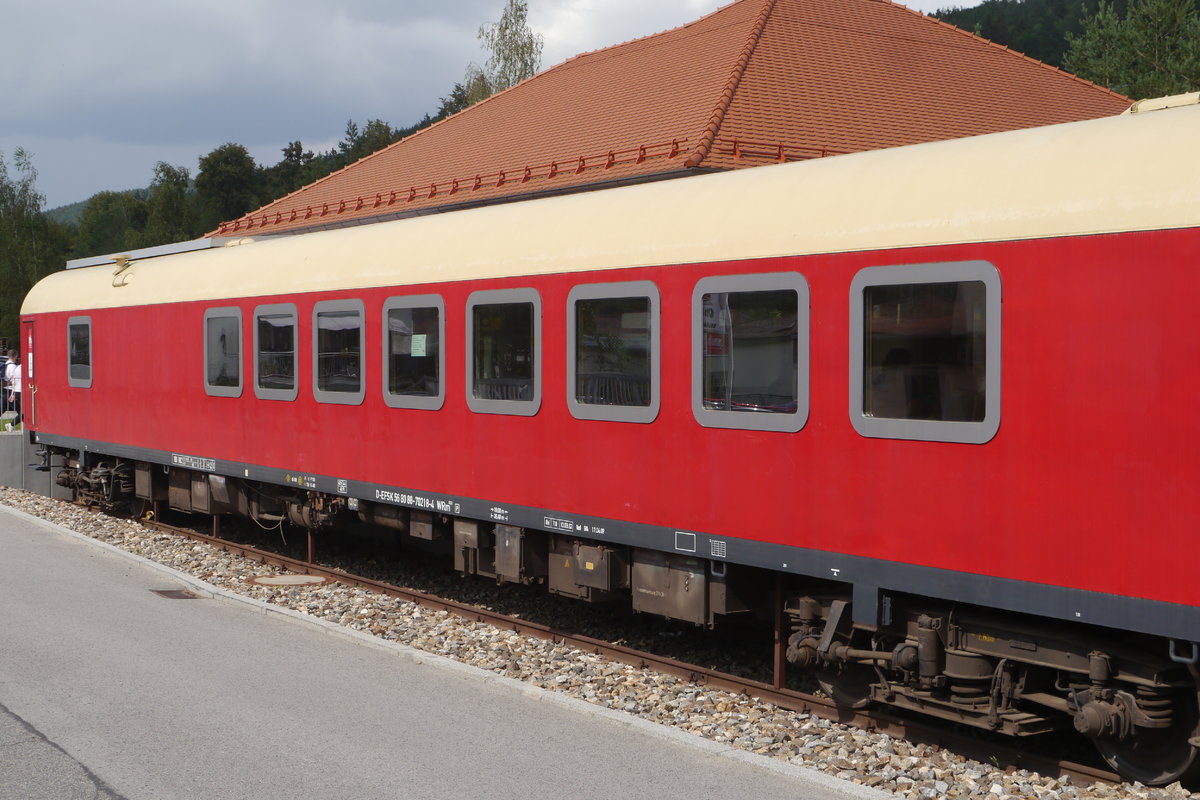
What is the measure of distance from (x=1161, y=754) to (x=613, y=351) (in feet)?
14.0

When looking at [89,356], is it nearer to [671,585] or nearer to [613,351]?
[613,351]

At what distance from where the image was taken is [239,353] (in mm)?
13414

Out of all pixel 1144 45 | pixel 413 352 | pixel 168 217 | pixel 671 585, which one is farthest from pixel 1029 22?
pixel 671 585

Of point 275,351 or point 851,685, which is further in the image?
point 275,351

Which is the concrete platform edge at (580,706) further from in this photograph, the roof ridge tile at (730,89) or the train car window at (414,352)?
the roof ridge tile at (730,89)

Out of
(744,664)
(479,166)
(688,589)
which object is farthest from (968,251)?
(479,166)

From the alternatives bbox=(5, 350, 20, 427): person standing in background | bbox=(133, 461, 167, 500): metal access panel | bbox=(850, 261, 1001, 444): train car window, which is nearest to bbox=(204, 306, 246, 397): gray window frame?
bbox=(133, 461, 167, 500): metal access panel

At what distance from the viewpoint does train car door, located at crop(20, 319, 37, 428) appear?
62.0 ft

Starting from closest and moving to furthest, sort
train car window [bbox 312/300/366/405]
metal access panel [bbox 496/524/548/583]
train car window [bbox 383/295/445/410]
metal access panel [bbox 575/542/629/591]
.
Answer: metal access panel [bbox 575/542/629/591]
metal access panel [bbox 496/524/548/583]
train car window [bbox 383/295/445/410]
train car window [bbox 312/300/366/405]

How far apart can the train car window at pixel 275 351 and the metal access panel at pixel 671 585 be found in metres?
5.14

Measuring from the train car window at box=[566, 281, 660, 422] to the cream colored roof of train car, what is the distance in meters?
0.24

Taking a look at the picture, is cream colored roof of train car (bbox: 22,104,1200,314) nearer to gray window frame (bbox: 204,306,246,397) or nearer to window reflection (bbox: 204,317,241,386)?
gray window frame (bbox: 204,306,246,397)

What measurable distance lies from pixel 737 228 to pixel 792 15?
55.8ft

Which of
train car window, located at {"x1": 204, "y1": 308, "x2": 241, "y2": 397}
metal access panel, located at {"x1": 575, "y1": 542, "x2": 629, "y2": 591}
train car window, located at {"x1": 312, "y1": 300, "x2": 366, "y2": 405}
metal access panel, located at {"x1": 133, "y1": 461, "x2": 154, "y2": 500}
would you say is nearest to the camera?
metal access panel, located at {"x1": 575, "y1": 542, "x2": 629, "y2": 591}
